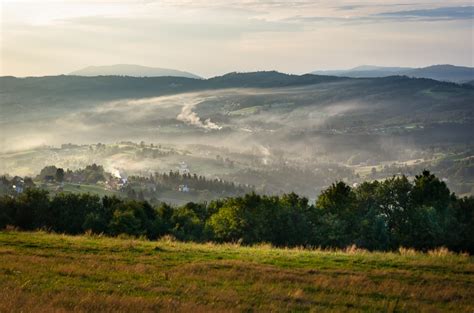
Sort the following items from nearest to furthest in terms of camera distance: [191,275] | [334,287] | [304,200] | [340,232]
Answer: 1. [334,287]
2. [191,275]
3. [340,232]
4. [304,200]

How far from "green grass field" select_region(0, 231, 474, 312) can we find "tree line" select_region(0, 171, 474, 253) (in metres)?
19.8

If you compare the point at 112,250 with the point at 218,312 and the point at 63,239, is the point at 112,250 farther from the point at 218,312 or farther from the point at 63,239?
the point at 218,312

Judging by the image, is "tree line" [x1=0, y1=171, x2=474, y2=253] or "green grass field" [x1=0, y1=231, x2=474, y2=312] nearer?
"green grass field" [x1=0, y1=231, x2=474, y2=312]

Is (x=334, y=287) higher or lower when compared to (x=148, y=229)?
higher

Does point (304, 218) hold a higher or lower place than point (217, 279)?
lower

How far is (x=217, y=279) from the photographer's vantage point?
74.9ft

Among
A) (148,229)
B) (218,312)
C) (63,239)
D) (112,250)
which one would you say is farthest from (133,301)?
(148,229)

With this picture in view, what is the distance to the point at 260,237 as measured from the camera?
52.6 metres

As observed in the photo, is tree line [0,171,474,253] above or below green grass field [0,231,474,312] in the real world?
below

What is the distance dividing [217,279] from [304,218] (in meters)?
30.9

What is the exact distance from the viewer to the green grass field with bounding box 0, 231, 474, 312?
58.5 feet

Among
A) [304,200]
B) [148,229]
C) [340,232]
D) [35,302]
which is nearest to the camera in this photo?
[35,302]

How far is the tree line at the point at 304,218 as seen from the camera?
52312mm

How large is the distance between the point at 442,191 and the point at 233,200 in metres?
22.6
